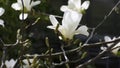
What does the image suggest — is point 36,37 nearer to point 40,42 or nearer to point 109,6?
point 40,42

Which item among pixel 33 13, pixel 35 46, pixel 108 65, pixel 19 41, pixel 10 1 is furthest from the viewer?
pixel 108 65

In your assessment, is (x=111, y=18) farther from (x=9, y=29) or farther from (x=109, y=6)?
(x=9, y=29)

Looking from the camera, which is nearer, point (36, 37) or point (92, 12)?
point (36, 37)

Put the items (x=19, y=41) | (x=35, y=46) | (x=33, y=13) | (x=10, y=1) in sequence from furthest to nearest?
1. (x=35, y=46)
2. (x=10, y=1)
3. (x=33, y=13)
4. (x=19, y=41)

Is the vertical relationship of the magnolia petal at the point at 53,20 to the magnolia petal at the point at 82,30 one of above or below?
above

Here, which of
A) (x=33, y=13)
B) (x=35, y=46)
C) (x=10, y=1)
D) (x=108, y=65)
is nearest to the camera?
(x=33, y=13)

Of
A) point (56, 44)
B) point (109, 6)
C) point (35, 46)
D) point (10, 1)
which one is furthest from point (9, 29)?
point (109, 6)

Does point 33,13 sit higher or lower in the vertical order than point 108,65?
higher

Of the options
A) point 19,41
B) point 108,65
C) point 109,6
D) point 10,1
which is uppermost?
point 19,41

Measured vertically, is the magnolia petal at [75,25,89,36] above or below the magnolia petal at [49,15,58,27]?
below

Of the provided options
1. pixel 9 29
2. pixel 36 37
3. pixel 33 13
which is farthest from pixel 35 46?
pixel 33 13
